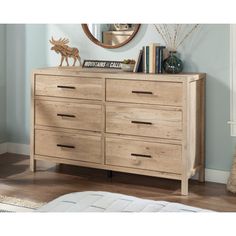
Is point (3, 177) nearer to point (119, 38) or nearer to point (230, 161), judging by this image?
point (119, 38)

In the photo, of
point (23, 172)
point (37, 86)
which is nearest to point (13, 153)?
point (23, 172)

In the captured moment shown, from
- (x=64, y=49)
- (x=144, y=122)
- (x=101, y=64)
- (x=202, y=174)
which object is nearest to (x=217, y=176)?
(x=202, y=174)

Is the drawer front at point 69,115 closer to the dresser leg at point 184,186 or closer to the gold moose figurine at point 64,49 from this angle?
the gold moose figurine at point 64,49

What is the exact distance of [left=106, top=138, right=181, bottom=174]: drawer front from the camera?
335 centimetres

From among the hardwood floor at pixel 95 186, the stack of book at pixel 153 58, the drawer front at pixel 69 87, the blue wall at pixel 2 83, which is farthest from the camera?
the blue wall at pixel 2 83

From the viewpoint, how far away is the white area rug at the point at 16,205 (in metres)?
2.97

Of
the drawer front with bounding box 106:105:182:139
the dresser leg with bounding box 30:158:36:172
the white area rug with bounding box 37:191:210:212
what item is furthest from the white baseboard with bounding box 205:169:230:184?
the white area rug with bounding box 37:191:210:212

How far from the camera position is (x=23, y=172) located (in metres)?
3.97

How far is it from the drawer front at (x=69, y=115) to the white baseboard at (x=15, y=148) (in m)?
0.76

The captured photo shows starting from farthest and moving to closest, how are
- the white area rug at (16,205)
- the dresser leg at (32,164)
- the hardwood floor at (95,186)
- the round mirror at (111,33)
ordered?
the dresser leg at (32,164) < the round mirror at (111,33) < the hardwood floor at (95,186) < the white area rug at (16,205)

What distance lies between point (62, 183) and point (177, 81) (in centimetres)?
127

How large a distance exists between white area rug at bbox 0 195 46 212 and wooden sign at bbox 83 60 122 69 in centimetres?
140

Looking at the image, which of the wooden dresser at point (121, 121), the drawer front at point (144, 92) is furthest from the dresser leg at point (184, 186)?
the drawer front at point (144, 92)

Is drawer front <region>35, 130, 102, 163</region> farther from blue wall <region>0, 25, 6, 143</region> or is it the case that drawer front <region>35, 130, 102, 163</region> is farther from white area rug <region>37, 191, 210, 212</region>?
white area rug <region>37, 191, 210, 212</region>
